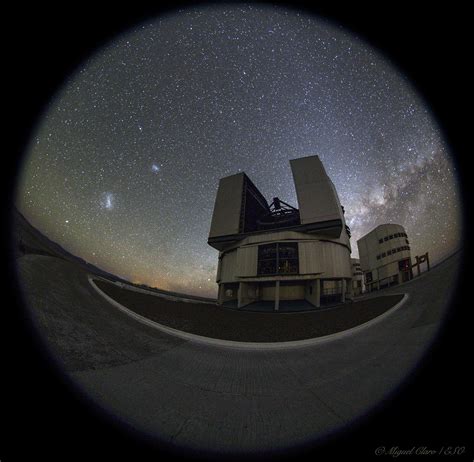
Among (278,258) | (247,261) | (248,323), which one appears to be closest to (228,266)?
(247,261)

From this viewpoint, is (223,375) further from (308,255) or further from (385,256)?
(385,256)

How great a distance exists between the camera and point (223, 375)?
312 cm

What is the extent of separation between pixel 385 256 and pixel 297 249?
2208 centimetres

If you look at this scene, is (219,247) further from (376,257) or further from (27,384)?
(376,257)

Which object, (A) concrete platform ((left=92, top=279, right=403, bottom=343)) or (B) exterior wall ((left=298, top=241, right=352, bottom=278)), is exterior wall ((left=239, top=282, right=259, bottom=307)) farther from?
(A) concrete platform ((left=92, top=279, right=403, bottom=343))

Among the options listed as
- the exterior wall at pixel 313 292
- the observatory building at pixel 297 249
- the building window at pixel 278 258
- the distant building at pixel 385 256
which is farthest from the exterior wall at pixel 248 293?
the distant building at pixel 385 256

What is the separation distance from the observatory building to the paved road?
15.8m

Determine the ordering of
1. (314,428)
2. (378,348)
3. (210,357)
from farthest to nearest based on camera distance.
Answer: (210,357)
(378,348)
(314,428)

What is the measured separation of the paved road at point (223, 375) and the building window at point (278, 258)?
627 inches

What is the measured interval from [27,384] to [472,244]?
7.35 metres

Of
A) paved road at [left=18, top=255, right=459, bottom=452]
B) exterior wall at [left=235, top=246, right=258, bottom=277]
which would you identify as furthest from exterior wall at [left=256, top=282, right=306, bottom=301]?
paved road at [left=18, top=255, right=459, bottom=452]

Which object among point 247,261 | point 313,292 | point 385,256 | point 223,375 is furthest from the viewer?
point 385,256

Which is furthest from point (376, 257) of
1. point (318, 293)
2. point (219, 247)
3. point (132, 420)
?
point (132, 420)

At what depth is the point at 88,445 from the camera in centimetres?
162
